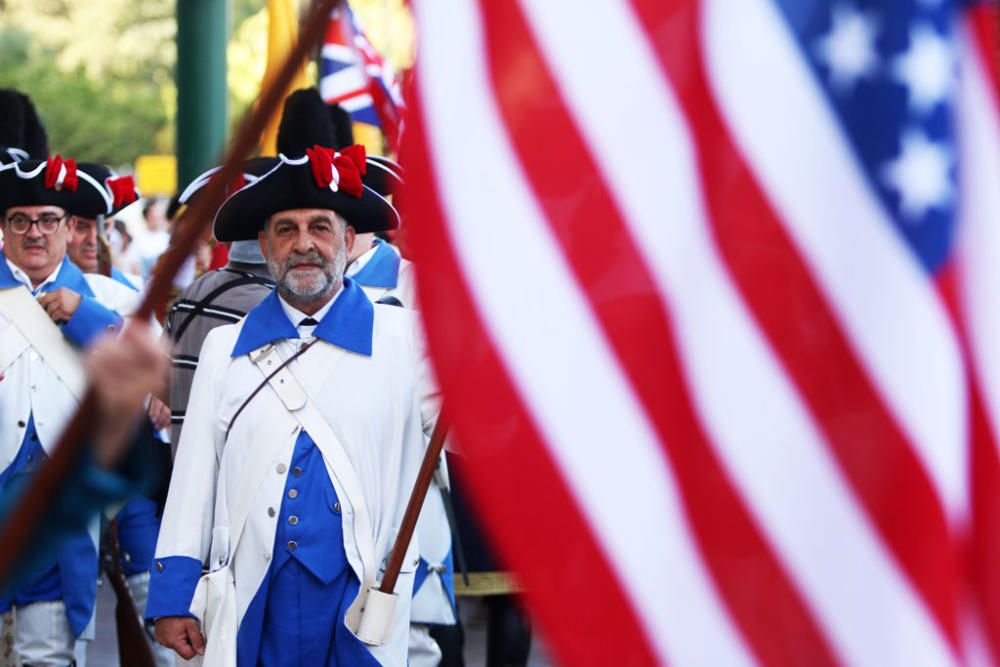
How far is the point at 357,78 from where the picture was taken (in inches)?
421

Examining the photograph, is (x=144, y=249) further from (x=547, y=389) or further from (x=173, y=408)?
(x=547, y=389)

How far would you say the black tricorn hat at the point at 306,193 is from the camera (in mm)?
5820

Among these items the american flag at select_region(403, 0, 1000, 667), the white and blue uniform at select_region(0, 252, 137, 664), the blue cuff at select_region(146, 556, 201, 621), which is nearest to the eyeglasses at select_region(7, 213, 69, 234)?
the white and blue uniform at select_region(0, 252, 137, 664)

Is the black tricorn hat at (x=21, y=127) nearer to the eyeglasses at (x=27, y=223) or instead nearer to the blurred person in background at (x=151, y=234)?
the eyeglasses at (x=27, y=223)

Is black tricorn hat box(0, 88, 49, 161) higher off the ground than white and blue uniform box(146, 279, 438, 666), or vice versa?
black tricorn hat box(0, 88, 49, 161)

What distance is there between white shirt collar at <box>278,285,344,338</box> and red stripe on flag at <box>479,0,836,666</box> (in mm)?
2670

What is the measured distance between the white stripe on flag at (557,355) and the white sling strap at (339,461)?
236 centimetres

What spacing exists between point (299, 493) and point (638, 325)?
8.32ft

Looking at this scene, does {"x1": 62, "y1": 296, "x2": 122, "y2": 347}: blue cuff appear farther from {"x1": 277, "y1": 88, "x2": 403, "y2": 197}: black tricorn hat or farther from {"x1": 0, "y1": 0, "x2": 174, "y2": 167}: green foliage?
{"x1": 0, "y1": 0, "x2": 174, "y2": 167}: green foliage

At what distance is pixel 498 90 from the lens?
288 centimetres

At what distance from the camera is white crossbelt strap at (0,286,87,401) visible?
22.7 ft

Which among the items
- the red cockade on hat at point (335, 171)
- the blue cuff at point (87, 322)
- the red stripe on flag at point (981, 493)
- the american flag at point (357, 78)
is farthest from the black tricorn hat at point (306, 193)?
the american flag at point (357, 78)

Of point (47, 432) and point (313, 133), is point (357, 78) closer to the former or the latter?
point (313, 133)

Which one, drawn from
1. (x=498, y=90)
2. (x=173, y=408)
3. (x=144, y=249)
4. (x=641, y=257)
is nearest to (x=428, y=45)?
(x=498, y=90)
